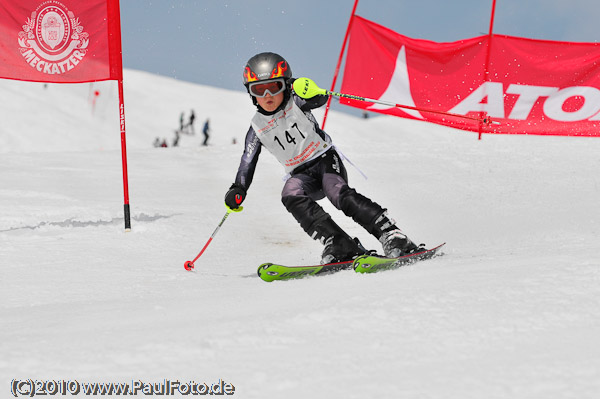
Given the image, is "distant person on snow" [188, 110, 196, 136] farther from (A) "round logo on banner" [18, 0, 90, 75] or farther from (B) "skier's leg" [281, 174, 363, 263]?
(B) "skier's leg" [281, 174, 363, 263]

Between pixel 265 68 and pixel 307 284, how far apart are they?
63.3 inches

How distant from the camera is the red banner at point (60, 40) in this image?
576 cm

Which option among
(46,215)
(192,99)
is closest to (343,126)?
(192,99)

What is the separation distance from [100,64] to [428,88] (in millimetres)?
4499

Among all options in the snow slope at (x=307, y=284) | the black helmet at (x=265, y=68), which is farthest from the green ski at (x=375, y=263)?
the black helmet at (x=265, y=68)

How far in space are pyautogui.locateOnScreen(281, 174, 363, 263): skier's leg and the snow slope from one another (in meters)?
0.44

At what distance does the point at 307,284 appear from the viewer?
3322 millimetres

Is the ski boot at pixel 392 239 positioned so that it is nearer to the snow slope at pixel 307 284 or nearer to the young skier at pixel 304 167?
the young skier at pixel 304 167

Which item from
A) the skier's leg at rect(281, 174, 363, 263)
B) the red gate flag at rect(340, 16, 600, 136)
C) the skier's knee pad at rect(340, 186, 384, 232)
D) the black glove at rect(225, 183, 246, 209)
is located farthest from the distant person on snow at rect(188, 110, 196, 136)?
the skier's knee pad at rect(340, 186, 384, 232)

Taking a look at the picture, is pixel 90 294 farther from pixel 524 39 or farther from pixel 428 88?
pixel 524 39

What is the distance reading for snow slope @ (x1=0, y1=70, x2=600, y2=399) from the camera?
1.72m

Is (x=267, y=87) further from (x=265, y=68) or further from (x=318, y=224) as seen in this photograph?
(x=318, y=224)

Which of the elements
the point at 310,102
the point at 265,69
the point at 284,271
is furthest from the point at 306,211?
the point at 265,69

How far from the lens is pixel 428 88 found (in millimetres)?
8453
